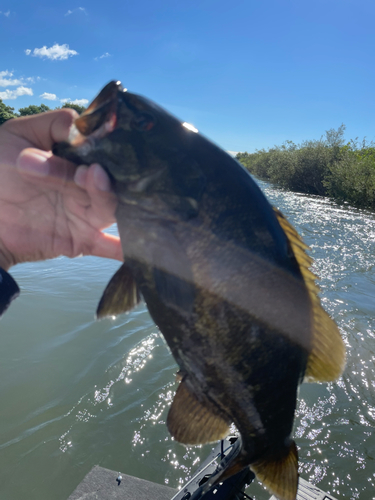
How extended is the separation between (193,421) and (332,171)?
38869 mm

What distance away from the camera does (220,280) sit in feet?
5.60

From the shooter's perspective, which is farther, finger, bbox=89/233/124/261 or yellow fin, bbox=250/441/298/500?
finger, bbox=89/233/124/261

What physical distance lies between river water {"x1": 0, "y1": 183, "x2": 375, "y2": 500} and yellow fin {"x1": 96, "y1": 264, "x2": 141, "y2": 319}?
10.4ft

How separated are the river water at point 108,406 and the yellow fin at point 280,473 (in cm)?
253

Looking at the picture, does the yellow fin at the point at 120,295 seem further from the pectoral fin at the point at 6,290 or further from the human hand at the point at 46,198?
the pectoral fin at the point at 6,290

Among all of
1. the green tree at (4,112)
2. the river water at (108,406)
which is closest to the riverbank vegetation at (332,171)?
the river water at (108,406)

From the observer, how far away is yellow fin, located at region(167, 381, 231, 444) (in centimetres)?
198

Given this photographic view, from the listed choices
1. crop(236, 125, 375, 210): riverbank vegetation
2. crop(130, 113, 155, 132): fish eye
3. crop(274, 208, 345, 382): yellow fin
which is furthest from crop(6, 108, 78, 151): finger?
crop(236, 125, 375, 210): riverbank vegetation

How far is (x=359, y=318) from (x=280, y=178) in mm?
45446

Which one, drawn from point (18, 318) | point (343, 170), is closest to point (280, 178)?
point (343, 170)

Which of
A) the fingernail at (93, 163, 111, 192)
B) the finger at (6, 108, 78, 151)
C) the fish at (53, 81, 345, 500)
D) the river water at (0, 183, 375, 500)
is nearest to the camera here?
the fish at (53, 81, 345, 500)

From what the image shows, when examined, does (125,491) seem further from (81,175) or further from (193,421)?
(81,175)

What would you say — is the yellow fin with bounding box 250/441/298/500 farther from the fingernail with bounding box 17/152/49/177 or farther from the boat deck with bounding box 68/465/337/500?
the fingernail with bounding box 17/152/49/177

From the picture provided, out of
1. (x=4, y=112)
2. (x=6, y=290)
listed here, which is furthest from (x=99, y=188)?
(x=4, y=112)
